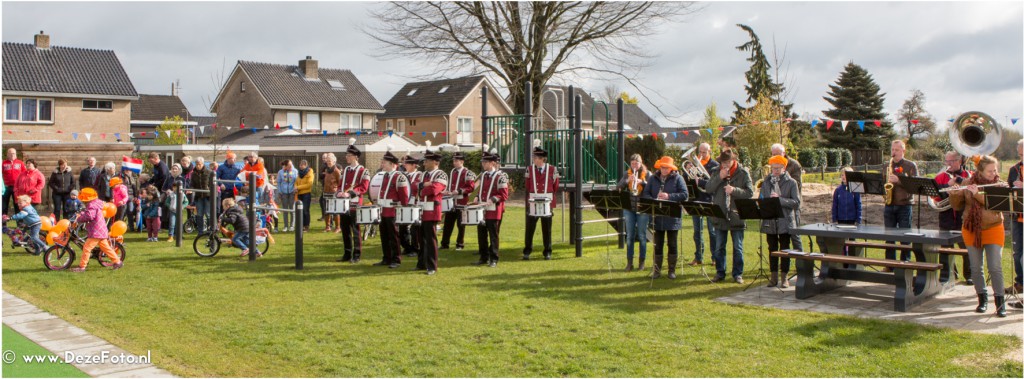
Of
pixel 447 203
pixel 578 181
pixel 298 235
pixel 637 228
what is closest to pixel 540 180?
pixel 578 181

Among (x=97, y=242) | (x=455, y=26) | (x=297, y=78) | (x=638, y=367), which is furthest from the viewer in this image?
(x=297, y=78)

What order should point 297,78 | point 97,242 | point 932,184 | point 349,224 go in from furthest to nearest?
1. point 297,78
2. point 349,224
3. point 97,242
4. point 932,184

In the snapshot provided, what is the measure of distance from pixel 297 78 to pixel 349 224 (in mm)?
43813

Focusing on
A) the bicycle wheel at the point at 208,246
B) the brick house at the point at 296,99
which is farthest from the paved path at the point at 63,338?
the brick house at the point at 296,99

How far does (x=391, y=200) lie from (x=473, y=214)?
119 centimetres

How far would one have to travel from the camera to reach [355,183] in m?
13.2

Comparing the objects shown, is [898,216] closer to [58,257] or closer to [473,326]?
[473,326]

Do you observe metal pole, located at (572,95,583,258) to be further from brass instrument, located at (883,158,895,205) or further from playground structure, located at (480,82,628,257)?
brass instrument, located at (883,158,895,205)

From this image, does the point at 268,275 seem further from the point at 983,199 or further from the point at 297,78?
the point at 297,78

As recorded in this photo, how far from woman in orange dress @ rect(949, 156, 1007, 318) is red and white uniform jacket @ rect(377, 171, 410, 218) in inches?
266

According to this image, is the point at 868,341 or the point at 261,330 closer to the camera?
the point at 868,341

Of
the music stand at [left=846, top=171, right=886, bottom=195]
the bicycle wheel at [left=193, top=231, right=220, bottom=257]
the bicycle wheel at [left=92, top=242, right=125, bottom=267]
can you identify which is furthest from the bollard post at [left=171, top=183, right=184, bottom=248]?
the music stand at [left=846, top=171, right=886, bottom=195]

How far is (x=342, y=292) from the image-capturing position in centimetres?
1052

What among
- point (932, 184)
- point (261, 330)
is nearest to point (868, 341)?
point (932, 184)
